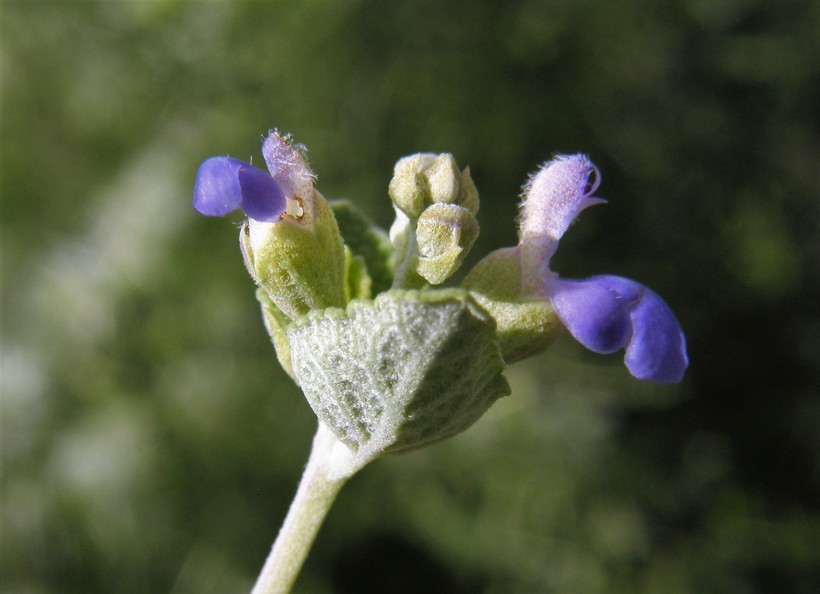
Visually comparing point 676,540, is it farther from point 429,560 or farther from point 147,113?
point 147,113

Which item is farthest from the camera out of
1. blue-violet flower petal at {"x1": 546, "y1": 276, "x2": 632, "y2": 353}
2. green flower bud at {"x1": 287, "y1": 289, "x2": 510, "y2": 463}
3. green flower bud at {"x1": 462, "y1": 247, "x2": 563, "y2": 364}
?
green flower bud at {"x1": 462, "y1": 247, "x2": 563, "y2": 364}

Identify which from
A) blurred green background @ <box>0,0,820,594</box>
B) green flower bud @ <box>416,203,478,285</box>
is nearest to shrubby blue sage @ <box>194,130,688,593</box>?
green flower bud @ <box>416,203,478,285</box>

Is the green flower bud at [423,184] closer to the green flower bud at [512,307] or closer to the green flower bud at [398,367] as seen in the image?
the green flower bud at [512,307]

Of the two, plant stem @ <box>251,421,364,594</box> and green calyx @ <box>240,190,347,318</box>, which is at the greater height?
green calyx @ <box>240,190,347,318</box>

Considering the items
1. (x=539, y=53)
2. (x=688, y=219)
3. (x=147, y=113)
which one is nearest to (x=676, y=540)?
(x=688, y=219)

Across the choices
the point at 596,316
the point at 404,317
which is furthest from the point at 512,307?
the point at 404,317

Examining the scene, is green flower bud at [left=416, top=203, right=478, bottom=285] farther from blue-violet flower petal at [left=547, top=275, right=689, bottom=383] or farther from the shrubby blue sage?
blue-violet flower petal at [left=547, top=275, right=689, bottom=383]

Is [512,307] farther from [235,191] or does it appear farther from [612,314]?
[235,191]
